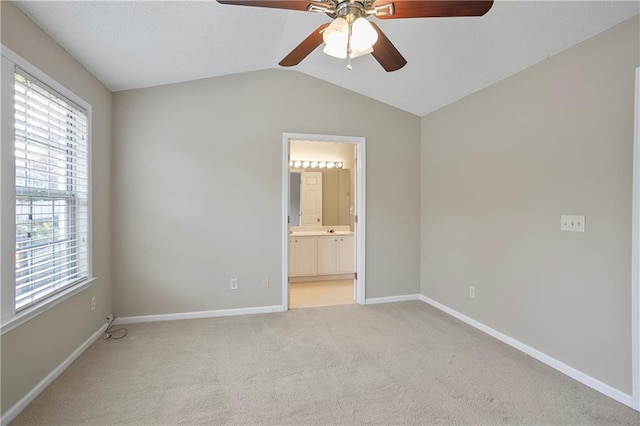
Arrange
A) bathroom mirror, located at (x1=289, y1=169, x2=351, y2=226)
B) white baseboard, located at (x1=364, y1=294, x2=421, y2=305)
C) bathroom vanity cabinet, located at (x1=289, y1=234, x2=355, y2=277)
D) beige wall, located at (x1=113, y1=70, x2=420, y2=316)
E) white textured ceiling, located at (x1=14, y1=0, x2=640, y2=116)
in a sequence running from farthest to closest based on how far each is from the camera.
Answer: bathroom mirror, located at (x1=289, y1=169, x2=351, y2=226) < bathroom vanity cabinet, located at (x1=289, y1=234, x2=355, y2=277) < white baseboard, located at (x1=364, y1=294, x2=421, y2=305) < beige wall, located at (x1=113, y1=70, x2=420, y2=316) < white textured ceiling, located at (x1=14, y1=0, x2=640, y2=116)

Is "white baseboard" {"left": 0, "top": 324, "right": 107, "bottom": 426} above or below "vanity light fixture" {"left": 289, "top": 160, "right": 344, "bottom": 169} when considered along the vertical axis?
below

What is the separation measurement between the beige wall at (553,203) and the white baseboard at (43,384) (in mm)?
3610

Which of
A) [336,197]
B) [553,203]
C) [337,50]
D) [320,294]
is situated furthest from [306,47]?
[336,197]

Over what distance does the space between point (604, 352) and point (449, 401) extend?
3.69 ft

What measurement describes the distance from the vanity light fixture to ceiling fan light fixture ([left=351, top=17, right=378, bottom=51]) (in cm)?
366

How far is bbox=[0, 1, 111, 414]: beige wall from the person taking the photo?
1.77 meters

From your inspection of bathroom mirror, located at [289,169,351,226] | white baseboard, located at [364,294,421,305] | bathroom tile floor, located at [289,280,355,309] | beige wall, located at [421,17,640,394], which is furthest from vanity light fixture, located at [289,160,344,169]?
white baseboard, located at [364,294,421,305]

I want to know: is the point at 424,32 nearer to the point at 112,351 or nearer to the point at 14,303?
the point at 14,303

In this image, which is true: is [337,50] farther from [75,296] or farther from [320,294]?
[320,294]

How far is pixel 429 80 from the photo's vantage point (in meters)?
3.07

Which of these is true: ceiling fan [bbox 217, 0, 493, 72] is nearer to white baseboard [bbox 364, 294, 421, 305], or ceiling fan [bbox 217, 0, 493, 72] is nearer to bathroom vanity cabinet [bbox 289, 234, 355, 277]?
white baseboard [bbox 364, 294, 421, 305]

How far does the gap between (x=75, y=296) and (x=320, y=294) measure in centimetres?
272

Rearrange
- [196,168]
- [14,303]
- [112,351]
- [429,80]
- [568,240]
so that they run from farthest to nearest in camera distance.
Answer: [196,168] < [429,80] < [112,351] < [568,240] < [14,303]

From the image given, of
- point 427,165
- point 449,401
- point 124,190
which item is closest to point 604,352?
point 449,401
